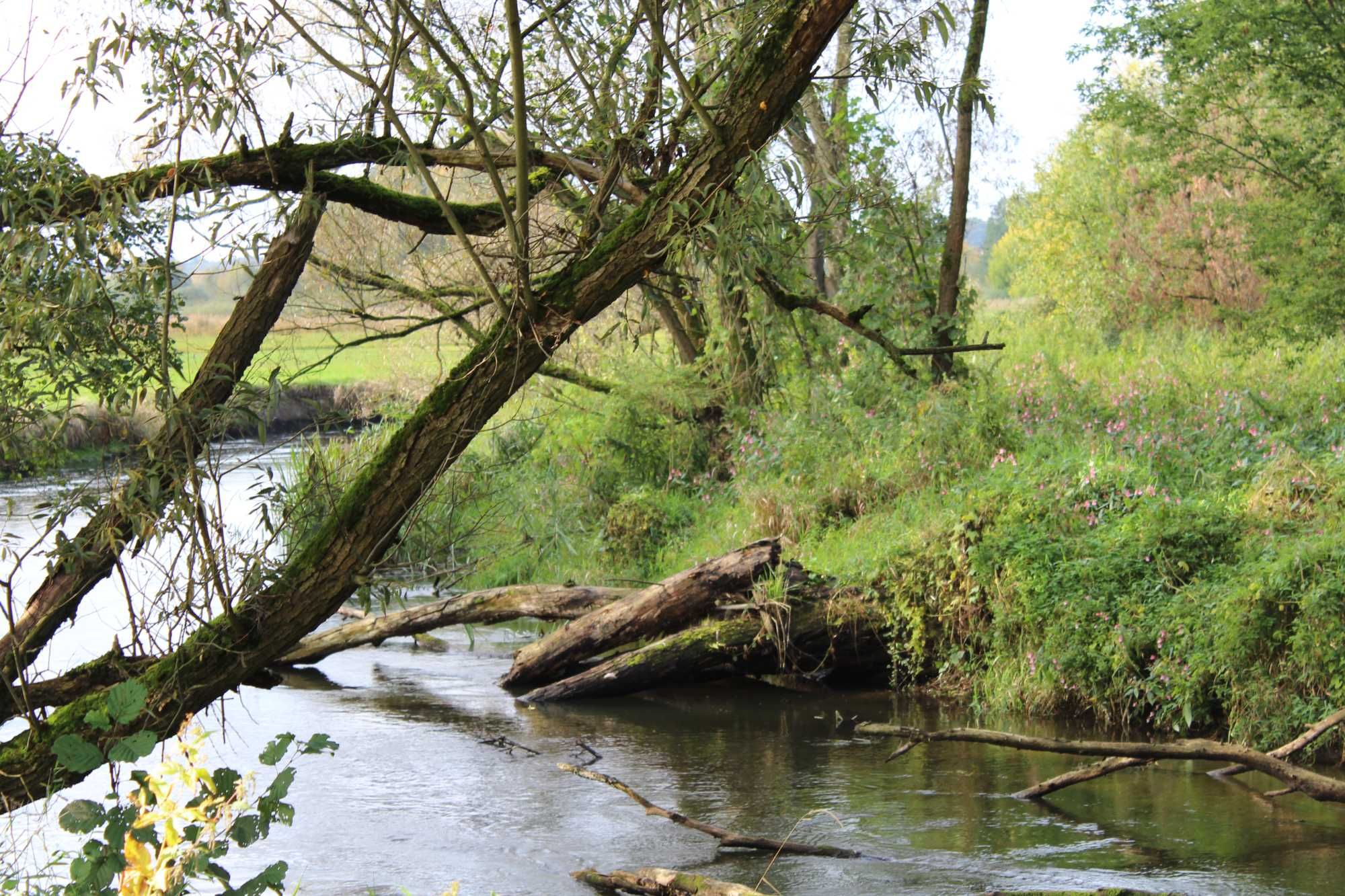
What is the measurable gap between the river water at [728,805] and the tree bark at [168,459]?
442mm

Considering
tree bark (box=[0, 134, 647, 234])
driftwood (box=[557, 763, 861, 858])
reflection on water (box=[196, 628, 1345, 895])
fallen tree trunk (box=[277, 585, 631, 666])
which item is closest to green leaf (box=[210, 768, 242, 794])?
tree bark (box=[0, 134, 647, 234])

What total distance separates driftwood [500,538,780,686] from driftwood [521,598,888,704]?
0.49 ft

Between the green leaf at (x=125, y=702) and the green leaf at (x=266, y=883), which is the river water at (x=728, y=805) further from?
the green leaf at (x=266, y=883)

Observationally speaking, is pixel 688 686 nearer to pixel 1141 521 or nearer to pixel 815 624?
pixel 815 624

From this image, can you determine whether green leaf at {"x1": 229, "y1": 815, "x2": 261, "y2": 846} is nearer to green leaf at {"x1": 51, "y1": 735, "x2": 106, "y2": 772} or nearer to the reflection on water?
green leaf at {"x1": 51, "y1": 735, "x2": 106, "y2": 772}

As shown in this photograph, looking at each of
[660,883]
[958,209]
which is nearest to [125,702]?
[660,883]

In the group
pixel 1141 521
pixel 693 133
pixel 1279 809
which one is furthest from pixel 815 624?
pixel 693 133

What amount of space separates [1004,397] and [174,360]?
9.21 m

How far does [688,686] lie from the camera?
36.2 feet

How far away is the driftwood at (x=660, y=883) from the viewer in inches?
207

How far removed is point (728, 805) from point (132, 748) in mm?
4592

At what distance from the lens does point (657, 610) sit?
10.1 metres

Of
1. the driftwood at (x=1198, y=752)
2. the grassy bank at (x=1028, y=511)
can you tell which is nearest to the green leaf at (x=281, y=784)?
the grassy bank at (x=1028, y=511)

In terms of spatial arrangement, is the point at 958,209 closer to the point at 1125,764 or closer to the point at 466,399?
the point at 1125,764
